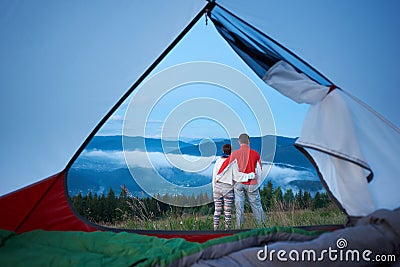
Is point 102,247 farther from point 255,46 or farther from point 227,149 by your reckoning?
point 227,149

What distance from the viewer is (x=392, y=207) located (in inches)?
76.7

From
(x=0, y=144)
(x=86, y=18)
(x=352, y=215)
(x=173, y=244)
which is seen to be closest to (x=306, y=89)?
(x=352, y=215)

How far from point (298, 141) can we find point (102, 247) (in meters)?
1.07

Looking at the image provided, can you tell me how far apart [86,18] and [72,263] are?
1.49 meters

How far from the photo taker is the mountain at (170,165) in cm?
339

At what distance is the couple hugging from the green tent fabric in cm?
179

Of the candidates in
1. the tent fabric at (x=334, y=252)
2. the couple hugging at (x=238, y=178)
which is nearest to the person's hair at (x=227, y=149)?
the couple hugging at (x=238, y=178)

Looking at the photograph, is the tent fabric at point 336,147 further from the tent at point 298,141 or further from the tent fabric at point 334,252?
the tent fabric at point 334,252

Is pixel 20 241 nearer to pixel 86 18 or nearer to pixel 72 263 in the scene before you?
pixel 72 263

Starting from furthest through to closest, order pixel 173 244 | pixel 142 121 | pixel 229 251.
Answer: pixel 142 121
pixel 173 244
pixel 229 251

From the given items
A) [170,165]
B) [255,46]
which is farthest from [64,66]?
[170,165]

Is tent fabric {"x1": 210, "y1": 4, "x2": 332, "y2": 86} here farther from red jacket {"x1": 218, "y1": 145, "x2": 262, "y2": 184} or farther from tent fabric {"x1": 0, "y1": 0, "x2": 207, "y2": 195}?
red jacket {"x1": 218, "y1": 145, "x2": 262, "y2": 184}

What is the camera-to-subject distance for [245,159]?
12.7 ft

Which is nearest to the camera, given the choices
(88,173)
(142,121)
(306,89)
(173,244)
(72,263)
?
(72,263)
